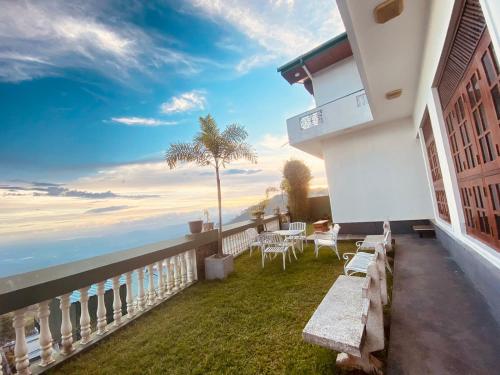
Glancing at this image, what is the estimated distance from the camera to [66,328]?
2.39 m

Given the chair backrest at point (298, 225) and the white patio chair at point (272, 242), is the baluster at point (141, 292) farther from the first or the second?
the chair backrest at point (298, 225)

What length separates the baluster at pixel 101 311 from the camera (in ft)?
8.92

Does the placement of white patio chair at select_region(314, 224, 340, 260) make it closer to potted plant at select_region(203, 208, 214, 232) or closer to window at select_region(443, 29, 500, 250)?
window at select_region(443, 29, 500, 250)

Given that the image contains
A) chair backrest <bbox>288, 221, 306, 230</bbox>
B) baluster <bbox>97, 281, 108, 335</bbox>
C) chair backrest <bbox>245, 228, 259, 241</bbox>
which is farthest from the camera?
chair backrest <bbox>288, 221, 306, 230</bbox>

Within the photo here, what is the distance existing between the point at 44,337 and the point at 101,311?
1.99ft

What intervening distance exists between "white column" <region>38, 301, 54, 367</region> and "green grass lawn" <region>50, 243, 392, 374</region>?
0.16 m

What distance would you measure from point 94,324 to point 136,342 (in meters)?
0.85

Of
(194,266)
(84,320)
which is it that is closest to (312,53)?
(194,266)

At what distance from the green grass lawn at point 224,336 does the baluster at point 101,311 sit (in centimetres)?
19

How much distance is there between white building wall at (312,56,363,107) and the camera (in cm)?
840

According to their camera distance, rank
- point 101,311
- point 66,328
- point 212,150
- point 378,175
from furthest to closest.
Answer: point 378,175, point 212,150, point 101,311, point 66,328

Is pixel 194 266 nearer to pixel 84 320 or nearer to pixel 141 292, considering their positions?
pixel 141 292

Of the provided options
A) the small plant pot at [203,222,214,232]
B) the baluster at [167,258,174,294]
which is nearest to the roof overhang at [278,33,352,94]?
the small plant pot at [203,222,214,232]

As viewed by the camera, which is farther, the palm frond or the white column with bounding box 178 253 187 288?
the palm frond
